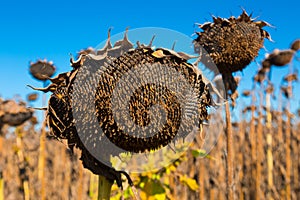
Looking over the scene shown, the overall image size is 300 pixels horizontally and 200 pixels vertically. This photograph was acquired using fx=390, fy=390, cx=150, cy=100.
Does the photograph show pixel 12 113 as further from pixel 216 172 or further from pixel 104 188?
pixel 216 172

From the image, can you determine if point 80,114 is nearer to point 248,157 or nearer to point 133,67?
point 133,67

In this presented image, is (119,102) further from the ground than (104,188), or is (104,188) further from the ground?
(119,102)

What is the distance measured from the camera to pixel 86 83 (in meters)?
1.27

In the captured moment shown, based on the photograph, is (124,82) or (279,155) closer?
(124,82)

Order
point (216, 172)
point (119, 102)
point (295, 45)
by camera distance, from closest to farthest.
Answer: point (119, 102) < point (295, 45) < point (216, 172)

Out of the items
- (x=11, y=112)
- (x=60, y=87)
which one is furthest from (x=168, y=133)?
(x=11, y=112)

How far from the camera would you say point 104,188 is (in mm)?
1353

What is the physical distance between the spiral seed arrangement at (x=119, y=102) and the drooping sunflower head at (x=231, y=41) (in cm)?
75

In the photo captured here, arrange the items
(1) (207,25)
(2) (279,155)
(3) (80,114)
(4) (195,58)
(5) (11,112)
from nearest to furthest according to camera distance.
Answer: (3) (80,114) → (4) (195,58) → (1) (207,25) → (5) (11,112) → (2) (279,155)

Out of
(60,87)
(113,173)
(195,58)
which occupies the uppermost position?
(195,58)

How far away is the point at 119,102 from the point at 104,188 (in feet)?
1.02

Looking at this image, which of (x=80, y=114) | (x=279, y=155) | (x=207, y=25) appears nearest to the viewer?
(x=80, y=114)

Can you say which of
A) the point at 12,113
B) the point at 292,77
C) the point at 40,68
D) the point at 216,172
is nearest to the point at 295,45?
the point at 292,77

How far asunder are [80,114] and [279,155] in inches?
249
